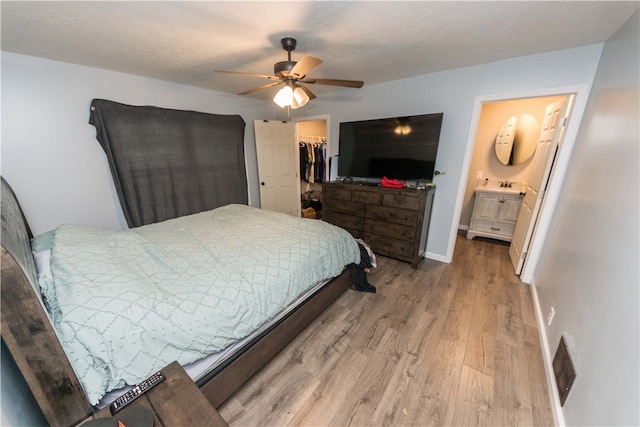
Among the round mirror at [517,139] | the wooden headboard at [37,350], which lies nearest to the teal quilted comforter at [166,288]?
the wooden headboard at [37,350]

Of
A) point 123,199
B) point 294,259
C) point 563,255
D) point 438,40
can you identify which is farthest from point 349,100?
point 123,199

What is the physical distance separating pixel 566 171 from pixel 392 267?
6.07ft

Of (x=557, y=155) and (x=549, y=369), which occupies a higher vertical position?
(x=557, y=155)

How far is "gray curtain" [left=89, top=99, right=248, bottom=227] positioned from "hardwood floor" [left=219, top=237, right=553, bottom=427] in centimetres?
233

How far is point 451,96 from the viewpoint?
99.7 inches

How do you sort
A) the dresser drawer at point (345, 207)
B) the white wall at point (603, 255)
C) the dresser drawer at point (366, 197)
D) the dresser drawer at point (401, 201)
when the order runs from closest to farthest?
1. the white wall at point (603, 255)
2. the dresser drawer at point (401, 201)
3. the dresser drawer at point (366, 197)
4. the dresser drawer at point (345, 207)

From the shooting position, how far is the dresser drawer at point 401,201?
256 centimetres

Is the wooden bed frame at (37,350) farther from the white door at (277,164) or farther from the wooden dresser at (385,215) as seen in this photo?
the white door at (277,164)

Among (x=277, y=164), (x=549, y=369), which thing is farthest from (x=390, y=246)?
(x=277, y=164)

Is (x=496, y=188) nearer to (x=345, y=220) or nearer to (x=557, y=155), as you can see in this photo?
(x=557, y=155)

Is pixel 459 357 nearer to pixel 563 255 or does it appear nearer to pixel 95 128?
pixel 563 255

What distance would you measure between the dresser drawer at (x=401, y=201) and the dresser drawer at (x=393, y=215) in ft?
0.16

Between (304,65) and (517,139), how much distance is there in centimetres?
341

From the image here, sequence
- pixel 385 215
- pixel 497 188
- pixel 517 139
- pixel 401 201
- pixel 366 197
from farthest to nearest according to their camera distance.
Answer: pixel 497 188 < pixel 517 139 < pixel 366 197 < pixel 385 215 < pixel 401 201
